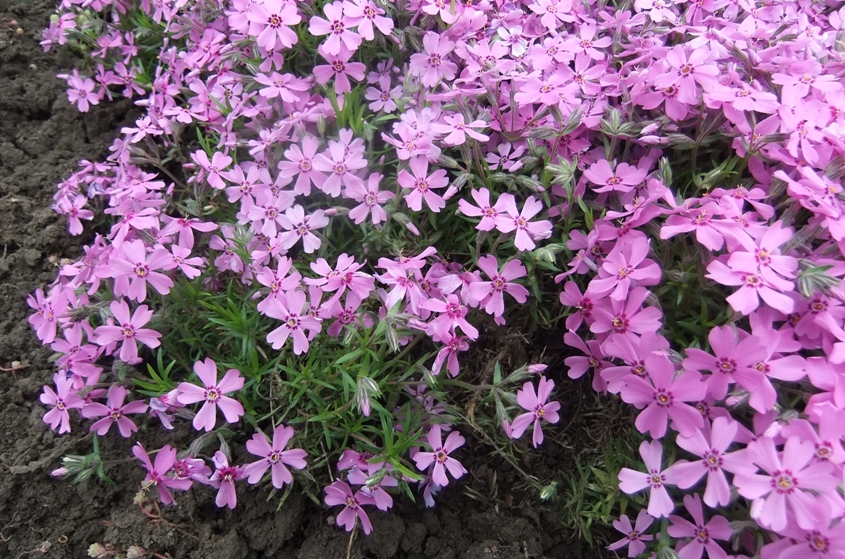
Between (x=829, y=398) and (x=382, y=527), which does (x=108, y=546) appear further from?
(x=829, y=398)

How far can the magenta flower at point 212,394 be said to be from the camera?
204cm

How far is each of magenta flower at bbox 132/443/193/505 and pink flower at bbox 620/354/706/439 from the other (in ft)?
4.95

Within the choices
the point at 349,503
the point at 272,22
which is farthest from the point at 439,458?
the point at 272,22

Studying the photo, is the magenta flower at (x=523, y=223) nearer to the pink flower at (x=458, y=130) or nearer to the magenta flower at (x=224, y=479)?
the pink flower at (x=458, y=130)

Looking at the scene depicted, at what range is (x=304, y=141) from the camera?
Result: 2.27 meters

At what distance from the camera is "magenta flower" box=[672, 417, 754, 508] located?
1.69 metres

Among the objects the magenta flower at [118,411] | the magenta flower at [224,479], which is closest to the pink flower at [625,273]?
the magenta flower at [224,479]

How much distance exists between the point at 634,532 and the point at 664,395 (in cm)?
51

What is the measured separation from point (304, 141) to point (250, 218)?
356 mm

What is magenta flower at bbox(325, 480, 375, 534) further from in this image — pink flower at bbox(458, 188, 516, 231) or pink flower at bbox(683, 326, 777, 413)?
pink flower at bbox(683, 326, 777, 413)

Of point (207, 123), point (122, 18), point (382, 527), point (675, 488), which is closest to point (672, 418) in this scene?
point (675, 488)

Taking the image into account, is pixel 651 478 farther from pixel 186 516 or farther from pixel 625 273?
pixel 186 516

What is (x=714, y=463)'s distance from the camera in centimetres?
174

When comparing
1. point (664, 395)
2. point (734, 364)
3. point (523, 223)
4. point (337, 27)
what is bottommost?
point (664, 395)
